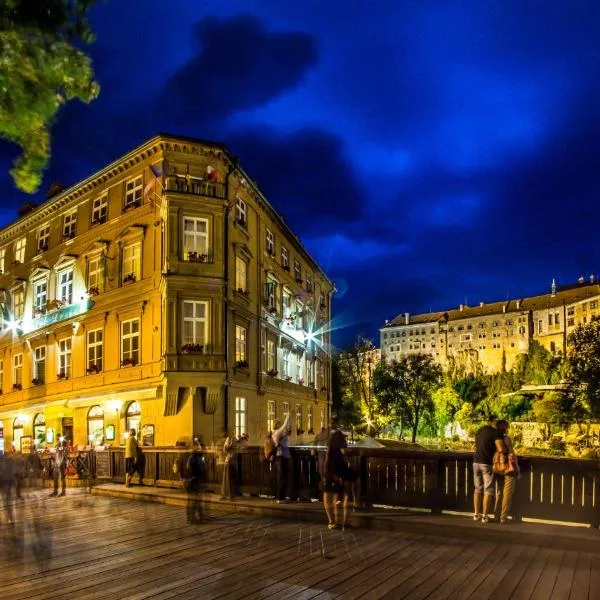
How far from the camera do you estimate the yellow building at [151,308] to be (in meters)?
26.4

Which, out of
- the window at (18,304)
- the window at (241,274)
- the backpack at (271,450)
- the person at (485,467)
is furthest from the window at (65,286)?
the person at (485,467)

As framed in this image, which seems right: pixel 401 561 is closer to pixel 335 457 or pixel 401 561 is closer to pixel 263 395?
pixel 335 457

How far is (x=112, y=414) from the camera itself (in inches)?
1112

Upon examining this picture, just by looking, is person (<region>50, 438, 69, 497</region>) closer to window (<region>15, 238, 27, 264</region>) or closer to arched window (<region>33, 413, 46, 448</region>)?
arched window (<region>33, 413, 46, 448</region>)

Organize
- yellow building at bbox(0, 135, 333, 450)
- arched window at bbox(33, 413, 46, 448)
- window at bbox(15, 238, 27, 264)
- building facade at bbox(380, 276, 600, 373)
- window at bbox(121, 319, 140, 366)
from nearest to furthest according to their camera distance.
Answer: yellow building at bbox(0, 135, 333, 450)
window at bbox(121, 319, 140, 366)
arched window at bbox(33, 413, 46, 448)
window at bbox(15, 238, 27, 264)
building facade at bbox(380, 276, 600, 373)

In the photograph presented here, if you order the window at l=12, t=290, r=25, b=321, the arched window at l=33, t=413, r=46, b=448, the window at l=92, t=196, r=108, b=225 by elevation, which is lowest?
the arched window at l=33, t=413, r=46, b=448

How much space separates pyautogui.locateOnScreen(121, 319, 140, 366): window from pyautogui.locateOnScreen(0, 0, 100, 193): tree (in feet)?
72.1

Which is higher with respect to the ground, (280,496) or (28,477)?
(280,496)

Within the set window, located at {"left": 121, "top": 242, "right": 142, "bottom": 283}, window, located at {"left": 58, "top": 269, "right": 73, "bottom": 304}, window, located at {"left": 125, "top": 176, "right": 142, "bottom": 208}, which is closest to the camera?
window, located at {"left": 121, "top": 242, "right": 142, "bottom": 283}

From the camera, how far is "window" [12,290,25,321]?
37.3 m

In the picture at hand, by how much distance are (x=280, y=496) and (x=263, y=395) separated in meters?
18.6

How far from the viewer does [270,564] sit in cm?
859

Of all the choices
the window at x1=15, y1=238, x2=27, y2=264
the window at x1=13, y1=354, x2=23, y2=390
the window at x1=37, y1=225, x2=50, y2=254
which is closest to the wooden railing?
the window at x1=37, y1=225, x2=50, y2=254

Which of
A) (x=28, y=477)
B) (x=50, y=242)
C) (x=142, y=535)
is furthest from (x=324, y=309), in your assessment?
(x=142, y=535)
